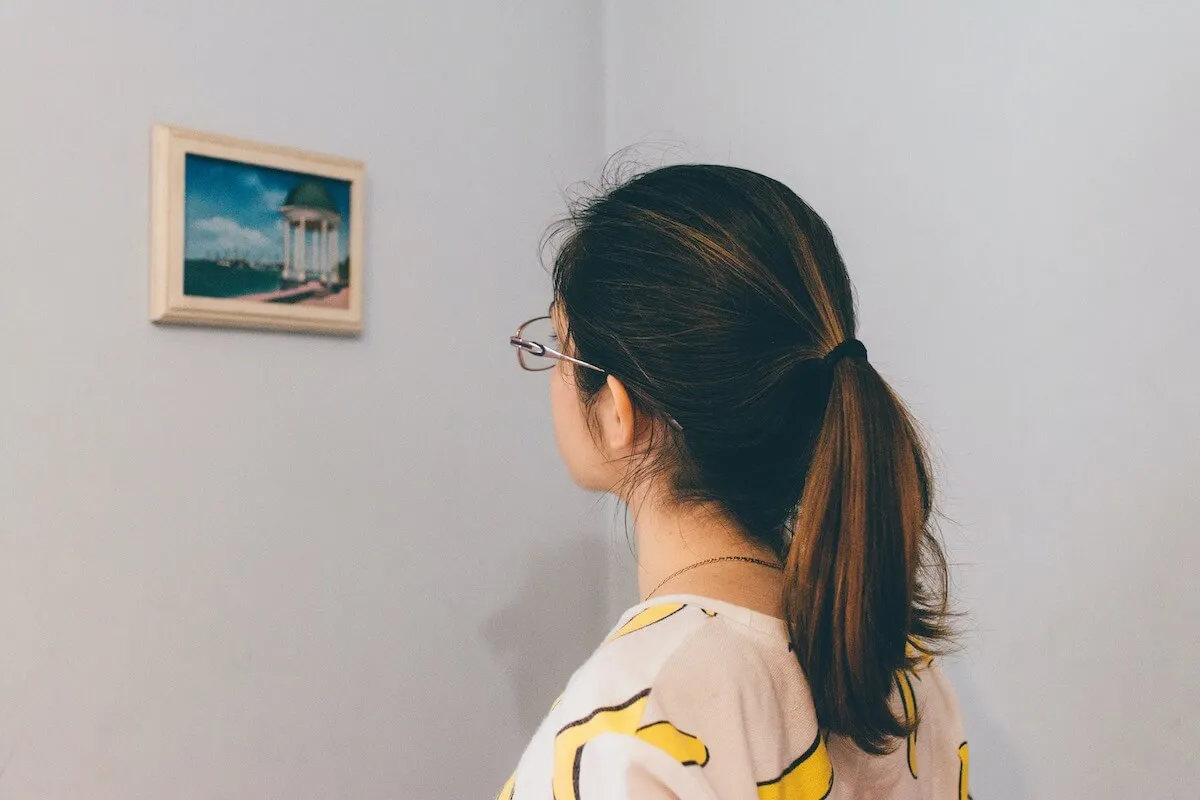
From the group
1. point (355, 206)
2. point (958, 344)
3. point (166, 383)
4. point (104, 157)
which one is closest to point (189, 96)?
point (104, 157)

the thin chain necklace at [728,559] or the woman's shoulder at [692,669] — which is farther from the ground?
the thin chain necklace at [728,559]

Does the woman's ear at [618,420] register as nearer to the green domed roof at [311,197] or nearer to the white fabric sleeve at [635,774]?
the white fabric sleeve at [635,774]

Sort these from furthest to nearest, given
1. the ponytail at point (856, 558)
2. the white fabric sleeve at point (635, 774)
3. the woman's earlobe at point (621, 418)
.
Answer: the woman's earlobe at point (621, 418) → the ponytail at point (856, 558) → the white fabric sleeve at point (635, 774)

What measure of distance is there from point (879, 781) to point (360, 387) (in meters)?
1.00

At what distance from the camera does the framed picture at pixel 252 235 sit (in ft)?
4.36

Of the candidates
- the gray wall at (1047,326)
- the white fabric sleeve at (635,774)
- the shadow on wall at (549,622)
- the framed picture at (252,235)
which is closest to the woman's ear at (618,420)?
the white fabric sleeve at (635,774)

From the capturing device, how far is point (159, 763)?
1326 mm

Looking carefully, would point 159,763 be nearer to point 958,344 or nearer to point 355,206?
point 355,206

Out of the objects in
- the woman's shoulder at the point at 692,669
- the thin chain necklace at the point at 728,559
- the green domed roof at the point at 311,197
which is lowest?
the woman's shoulder at the point at 692,669

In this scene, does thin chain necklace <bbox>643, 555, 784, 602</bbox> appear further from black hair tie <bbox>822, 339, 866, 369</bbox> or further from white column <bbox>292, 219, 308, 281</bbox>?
white column <bbox>292, 219, 308, 281</bbox>

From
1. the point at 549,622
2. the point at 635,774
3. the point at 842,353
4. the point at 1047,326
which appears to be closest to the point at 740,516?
the point at 842,353

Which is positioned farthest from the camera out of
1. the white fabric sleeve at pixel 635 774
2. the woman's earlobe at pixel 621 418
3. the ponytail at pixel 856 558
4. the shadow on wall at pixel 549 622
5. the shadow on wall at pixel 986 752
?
the shadow on wall at pixel 549 622

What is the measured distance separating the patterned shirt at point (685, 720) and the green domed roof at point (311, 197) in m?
0.97

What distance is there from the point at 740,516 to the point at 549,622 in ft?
3.23
